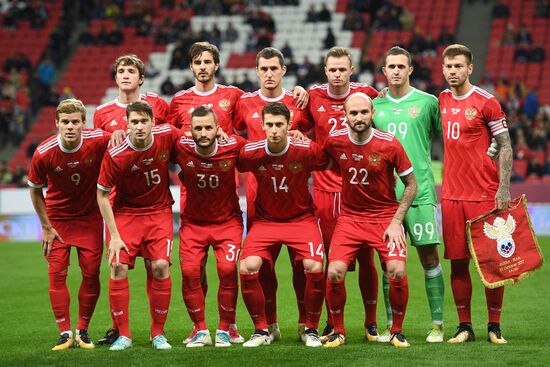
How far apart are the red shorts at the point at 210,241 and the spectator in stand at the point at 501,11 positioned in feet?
66.6

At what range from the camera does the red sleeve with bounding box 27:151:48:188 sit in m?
8.54

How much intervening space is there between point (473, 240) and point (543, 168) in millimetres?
13384

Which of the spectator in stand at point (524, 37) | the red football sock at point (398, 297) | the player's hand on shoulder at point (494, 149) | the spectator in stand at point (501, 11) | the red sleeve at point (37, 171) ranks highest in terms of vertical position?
the spectator in stand at point (501, 11)

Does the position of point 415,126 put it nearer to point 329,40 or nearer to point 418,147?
point 418,147

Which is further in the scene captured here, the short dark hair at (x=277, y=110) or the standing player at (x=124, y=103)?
the standing player at (x=124, y=103)

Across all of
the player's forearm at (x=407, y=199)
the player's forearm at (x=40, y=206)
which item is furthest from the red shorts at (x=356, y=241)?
the player's forearm at (x=40, y=206)

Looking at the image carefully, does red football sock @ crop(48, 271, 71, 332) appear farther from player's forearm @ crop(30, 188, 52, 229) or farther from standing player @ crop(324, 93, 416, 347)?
standing player @ crop(324, 93, 416, 347)

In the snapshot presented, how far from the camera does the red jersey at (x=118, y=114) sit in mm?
9078

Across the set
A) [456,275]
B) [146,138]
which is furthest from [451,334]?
[146,138]

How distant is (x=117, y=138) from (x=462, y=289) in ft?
10.6

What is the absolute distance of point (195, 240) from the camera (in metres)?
8.57

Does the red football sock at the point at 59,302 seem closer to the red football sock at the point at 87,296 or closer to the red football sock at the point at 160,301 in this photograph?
the red football sock at the point at 87,296

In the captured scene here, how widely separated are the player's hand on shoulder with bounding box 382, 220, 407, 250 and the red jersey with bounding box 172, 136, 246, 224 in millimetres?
1379

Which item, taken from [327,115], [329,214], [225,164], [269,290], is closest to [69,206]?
[225,164]
